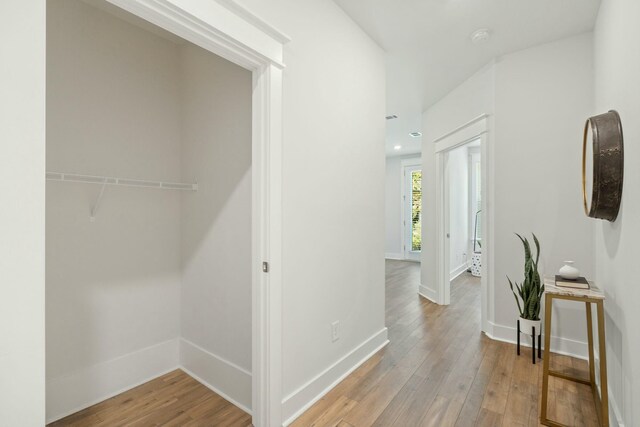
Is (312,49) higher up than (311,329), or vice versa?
(312,49)

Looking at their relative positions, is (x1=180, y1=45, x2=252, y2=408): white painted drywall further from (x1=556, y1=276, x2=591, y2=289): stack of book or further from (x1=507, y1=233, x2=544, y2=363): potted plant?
(x1=507, y1=233, x2=544, y2=363): potted plant

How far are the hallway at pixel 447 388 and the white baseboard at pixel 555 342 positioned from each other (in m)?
0.08

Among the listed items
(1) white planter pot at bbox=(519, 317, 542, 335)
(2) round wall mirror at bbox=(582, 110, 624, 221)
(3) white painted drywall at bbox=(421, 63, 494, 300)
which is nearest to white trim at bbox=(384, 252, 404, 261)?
(3) white painted drywall at bbox=(421, 63, 494, 300)

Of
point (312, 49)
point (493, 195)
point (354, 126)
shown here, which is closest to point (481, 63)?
point (493, 195)

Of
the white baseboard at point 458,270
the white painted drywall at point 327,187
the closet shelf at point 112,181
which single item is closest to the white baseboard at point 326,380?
the white painted drywall at point 327,187

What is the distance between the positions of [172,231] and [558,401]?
115 inches

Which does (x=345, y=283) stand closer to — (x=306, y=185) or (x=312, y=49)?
(x=306, y=185)

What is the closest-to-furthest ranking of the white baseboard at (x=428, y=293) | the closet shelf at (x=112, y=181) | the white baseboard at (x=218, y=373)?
the closet shelf at (x=112, y=181) < the white baseboard at (x=218, y=373) < the white baseboard at (x=428, y=293)

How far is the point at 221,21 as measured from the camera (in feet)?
4.61

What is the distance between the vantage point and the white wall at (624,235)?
1.35 meters

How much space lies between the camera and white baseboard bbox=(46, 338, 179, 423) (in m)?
1.86

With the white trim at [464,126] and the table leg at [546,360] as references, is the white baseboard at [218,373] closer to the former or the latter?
the table leg at [546,360]

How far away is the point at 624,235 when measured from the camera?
1558 mm

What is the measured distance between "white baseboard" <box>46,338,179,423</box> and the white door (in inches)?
253
